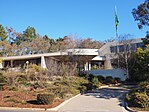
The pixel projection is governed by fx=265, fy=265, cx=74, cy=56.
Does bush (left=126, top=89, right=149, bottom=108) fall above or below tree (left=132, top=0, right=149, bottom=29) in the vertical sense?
below

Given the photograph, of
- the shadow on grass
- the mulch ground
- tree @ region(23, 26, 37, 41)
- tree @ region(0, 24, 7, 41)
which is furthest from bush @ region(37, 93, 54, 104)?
tree @ region(23, 26, 37, 41)

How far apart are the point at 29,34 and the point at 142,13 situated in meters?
60.9

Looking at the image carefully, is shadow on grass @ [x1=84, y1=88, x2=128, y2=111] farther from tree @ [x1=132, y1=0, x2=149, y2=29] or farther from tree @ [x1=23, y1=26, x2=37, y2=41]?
tree @ [x1=23, y1=26, x2=37, y2=41]

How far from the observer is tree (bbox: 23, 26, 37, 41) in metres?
79.6

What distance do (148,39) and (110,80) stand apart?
12.4 m

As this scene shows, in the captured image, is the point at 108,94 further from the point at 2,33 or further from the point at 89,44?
the point at 2,33

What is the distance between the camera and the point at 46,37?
82.3 m

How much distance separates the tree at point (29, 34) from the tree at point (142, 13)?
195 ft

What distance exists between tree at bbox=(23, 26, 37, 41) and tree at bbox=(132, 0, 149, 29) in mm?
59378

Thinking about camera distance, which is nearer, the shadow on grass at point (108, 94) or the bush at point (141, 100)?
the bush at point (141, 100)

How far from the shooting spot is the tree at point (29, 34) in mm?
79625

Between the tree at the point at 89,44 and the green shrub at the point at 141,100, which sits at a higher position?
the tree at the point at 89,44

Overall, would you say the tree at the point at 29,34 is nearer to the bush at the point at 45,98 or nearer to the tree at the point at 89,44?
the tree at the point at 89,44

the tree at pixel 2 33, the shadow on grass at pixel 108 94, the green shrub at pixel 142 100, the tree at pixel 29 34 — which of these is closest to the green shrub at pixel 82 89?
the shadow on grass at pixel 108 94
